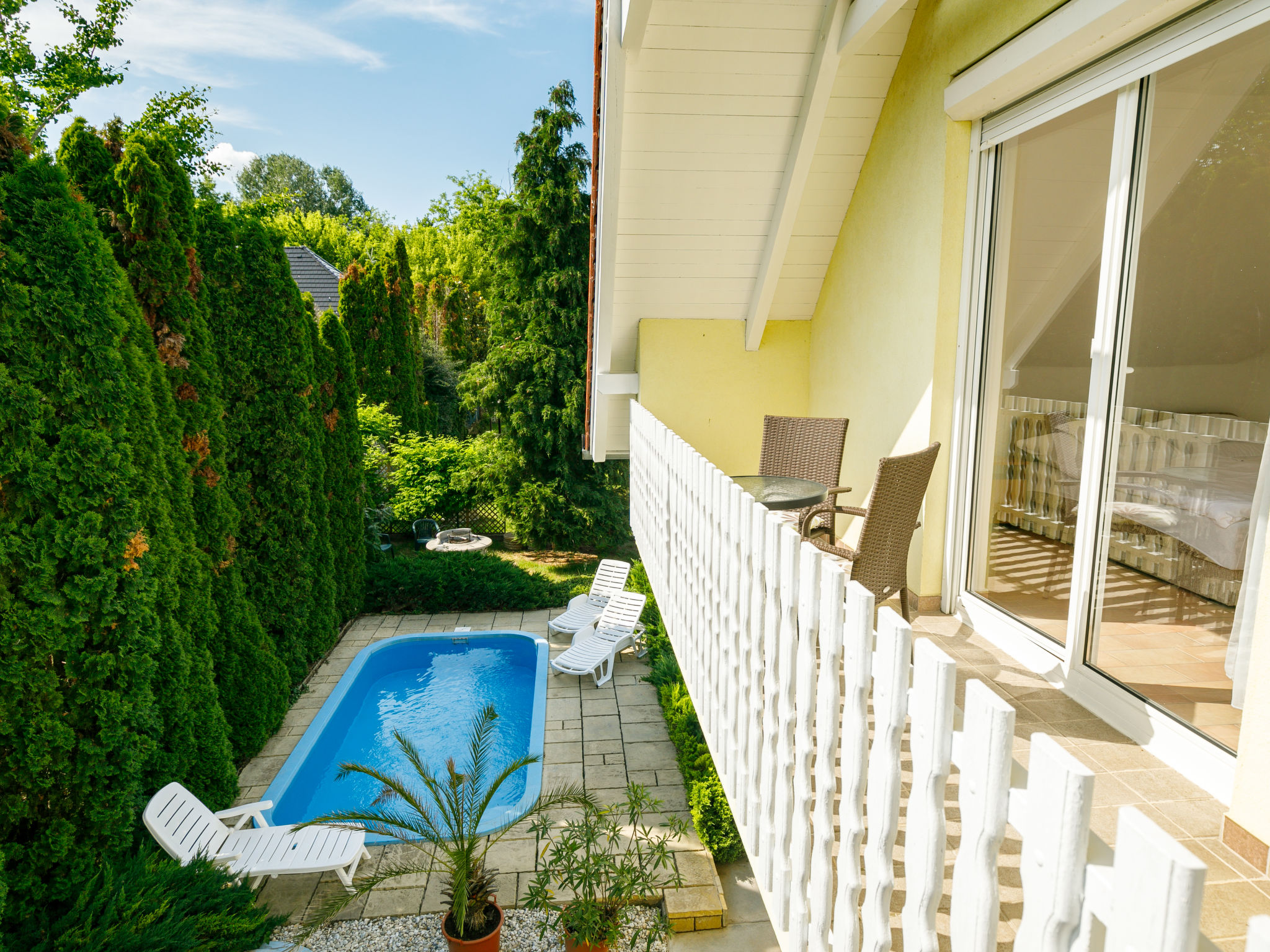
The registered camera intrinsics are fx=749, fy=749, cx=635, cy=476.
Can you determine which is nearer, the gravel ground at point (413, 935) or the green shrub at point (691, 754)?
the gravel ground at point (413, 935)

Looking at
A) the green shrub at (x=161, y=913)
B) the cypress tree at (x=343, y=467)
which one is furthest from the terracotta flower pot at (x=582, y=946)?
the cypress tree at (x=343, y=467)

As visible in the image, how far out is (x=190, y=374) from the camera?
20.6 ft

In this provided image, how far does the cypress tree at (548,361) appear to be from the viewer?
13.5 metres

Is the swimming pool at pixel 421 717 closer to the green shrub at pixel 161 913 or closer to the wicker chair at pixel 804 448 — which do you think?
the green shrub at pixel 161 913

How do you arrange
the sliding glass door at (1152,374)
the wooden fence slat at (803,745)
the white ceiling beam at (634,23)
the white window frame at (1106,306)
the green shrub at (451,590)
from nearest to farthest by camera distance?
the wooden fence slat at (803,745) < the white window frame at (1106,306) < the sliding glass door at (1152,374) < the white ceiling beam at (634,23) < the green shrub at (451,590)

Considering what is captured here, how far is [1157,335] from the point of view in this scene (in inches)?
142

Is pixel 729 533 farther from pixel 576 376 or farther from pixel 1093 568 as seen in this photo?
pixel 576 376

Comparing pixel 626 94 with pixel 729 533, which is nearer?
pixel 729 533

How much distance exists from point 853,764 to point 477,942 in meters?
3.51

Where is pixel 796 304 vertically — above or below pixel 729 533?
above

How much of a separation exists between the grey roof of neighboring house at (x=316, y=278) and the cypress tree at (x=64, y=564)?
693 inches

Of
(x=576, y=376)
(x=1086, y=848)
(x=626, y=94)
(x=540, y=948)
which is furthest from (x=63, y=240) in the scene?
(x=576, y=376)

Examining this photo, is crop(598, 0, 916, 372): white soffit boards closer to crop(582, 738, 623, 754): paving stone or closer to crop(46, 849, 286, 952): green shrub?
crop(582, 738, 623, 754): paving stone

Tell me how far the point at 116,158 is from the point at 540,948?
6846mm
